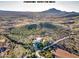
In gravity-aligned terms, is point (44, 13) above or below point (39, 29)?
above

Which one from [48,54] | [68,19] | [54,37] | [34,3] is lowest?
[48,54]

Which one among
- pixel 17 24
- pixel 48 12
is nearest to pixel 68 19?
pixel 48 12

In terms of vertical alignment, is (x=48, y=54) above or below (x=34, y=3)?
below

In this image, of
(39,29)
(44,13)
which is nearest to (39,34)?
(39,29)

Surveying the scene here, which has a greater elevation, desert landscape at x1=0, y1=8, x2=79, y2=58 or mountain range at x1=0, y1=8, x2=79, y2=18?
mountain range at x1=0, y1=8, x2=79, y2=18

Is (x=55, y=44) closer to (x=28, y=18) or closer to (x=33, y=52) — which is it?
(x=33, y=52)

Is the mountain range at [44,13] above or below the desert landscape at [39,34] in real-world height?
above

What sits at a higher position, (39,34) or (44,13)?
(44,13)

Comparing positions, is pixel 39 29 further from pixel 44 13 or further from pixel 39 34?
pixel 44 13
